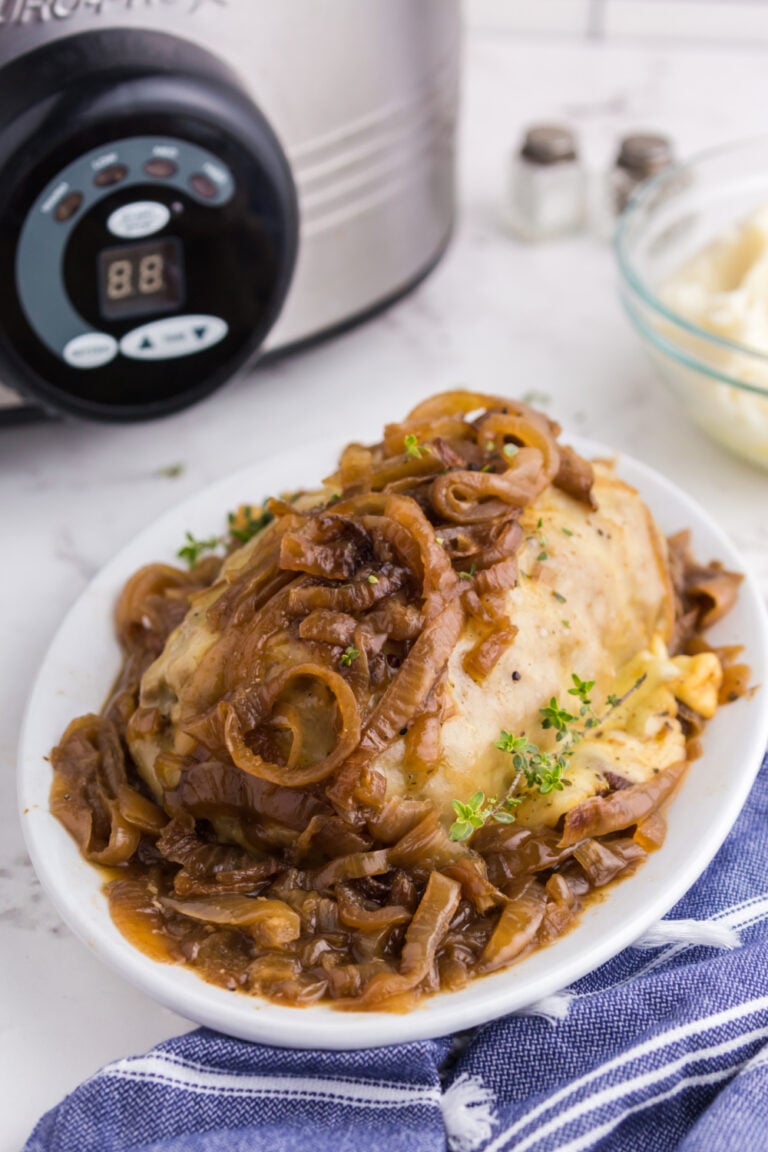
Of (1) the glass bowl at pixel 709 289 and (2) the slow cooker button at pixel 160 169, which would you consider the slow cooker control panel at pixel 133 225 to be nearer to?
(2) the slow cooker button at pixel 160 169

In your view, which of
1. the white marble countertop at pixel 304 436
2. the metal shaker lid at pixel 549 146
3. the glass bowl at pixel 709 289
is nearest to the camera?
the white marble countertop at pixel 304 436

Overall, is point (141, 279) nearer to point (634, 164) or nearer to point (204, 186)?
point (204, 186)

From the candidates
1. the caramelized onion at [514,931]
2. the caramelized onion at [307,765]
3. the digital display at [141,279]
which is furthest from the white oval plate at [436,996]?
the digital display at [141,279]

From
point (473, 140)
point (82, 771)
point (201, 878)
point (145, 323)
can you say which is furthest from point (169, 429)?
point (473, 140)

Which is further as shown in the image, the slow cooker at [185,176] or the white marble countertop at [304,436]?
the slow cooker at [185,176]

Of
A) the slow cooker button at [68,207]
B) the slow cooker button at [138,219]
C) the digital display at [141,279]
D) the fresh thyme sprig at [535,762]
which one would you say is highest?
the slow cooker button at [68,207]

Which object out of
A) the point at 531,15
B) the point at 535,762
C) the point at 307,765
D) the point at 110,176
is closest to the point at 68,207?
the point at 110,176

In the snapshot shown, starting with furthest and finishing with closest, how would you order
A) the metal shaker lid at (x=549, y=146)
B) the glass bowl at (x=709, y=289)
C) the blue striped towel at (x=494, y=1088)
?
the metal shaker lid at (x=549, y=146)
the glass bowl at (x=709, y=289)
the blue striped towel at (x=494, y=1088)

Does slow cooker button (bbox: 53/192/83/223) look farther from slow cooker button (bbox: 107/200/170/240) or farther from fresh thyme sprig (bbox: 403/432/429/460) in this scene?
fresh thyme sprig (bbox: 403/432/429/460)

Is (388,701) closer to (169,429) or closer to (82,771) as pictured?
(82,771)
